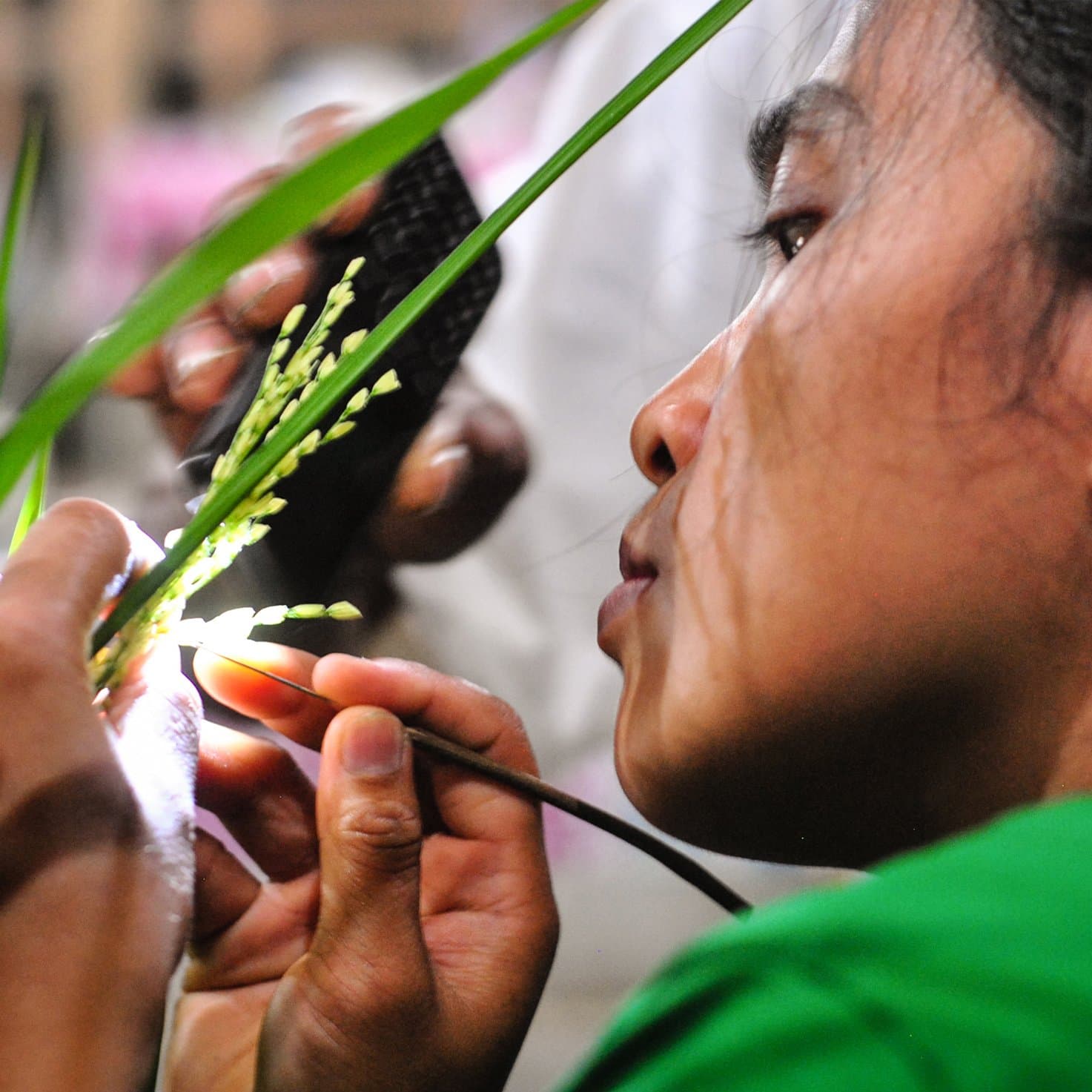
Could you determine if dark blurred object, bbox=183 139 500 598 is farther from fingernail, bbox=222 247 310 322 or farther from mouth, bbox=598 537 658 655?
mouth, bbox=598 537 658 655

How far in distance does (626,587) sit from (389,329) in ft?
0.60

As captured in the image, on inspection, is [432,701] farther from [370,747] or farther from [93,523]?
[93,523]

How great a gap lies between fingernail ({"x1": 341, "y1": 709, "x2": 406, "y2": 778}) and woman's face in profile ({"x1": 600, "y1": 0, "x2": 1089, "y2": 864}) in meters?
0.11

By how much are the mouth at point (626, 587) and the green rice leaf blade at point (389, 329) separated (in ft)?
0.56

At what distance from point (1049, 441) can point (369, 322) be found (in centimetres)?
31

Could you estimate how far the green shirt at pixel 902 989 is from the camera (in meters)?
0.26

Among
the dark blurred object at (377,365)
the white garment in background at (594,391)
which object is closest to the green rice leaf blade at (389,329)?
the dark blurred object at (377,365)

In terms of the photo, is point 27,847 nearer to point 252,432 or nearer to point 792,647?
point 252,432

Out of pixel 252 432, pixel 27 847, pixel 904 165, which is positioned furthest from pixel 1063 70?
pixel 27 847

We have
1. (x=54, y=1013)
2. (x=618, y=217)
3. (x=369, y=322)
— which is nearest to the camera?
(x=54, y=1013)

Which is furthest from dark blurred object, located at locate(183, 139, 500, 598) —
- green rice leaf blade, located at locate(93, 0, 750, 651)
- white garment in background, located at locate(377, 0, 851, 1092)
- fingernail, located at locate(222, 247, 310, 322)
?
white garment in background, located at locate(377, 0, 851, 1092)

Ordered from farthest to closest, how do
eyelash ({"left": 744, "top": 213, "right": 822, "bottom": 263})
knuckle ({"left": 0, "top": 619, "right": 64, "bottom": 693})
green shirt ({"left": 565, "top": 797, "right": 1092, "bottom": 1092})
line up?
eyelash ({"left": 744, "top": 213, "right": 822, "bottom": 263}) < knuckle ({"left": 0, "top": 619, "right": 64, "bottom": 693}) < green shirt ({"left": 565, "top": 797, "right": 1092, "bottom": 1092})

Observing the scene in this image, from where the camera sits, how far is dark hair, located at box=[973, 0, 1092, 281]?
1.44ft

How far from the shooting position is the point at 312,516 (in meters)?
0.61
